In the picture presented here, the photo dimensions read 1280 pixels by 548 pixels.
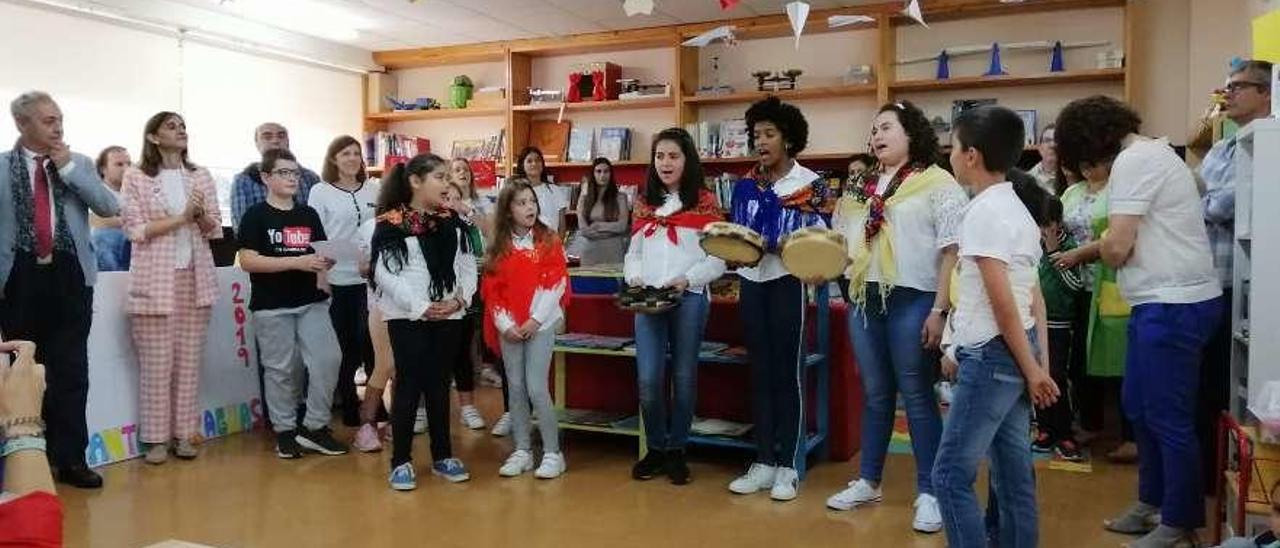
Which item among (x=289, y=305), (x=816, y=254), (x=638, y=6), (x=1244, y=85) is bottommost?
(x=289, y=305)

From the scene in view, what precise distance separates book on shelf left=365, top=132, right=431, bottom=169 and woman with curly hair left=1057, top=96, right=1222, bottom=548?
6.69 meters

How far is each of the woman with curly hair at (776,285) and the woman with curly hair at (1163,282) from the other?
0.94 metres

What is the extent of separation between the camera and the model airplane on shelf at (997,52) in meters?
6.50

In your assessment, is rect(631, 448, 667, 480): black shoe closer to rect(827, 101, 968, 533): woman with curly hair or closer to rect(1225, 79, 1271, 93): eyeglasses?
rect(827, 101, 968, 533): woman with curly hair

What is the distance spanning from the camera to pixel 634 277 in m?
3.65

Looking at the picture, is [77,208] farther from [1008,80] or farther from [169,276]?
[1008,80]

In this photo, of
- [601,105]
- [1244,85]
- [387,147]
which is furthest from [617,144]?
[1244,85]

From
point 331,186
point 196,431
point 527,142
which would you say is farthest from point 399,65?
point 196,431

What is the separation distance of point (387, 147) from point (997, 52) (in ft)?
16.2

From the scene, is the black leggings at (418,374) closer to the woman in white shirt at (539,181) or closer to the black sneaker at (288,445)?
the black sneaker at (288,445)

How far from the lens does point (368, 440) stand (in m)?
4.37

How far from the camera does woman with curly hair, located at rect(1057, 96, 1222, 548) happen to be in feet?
8.87

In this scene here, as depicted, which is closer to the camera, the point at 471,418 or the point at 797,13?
the point at 471,418

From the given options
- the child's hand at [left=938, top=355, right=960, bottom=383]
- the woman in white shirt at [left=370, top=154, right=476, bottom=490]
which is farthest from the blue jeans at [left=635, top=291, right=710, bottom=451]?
the child's hand at [left=938, top=355, right=960, bottom=383]
